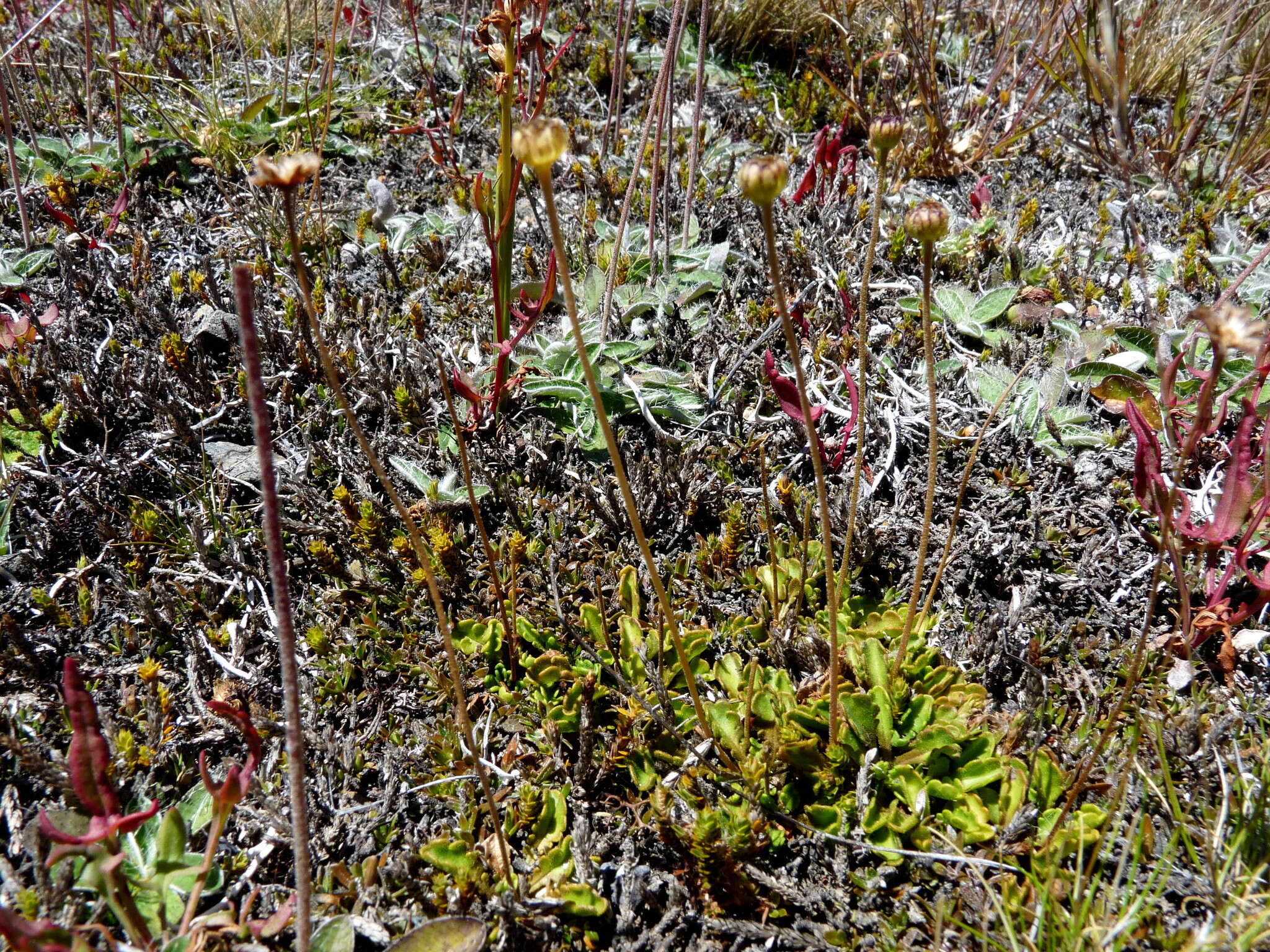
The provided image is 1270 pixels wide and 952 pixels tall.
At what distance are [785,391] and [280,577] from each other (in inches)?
51.8

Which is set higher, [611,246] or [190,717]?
→ [611,246]

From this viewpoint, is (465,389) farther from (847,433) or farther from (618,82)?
(618,82)

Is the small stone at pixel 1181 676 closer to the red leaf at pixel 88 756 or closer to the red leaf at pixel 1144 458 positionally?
the red leaf at pixel 1144 458

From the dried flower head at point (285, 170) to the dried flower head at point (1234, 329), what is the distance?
3.52 ft

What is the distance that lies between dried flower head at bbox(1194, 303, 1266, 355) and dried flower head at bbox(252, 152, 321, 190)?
1072 millimetres

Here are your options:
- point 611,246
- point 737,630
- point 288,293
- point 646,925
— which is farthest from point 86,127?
point 646,925

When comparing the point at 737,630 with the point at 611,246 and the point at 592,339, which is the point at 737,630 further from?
the point at 611,246

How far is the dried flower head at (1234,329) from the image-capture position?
3.08 feet

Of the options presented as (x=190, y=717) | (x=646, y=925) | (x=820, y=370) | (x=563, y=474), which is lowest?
(x=646, y=925)

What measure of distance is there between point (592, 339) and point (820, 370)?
66cm

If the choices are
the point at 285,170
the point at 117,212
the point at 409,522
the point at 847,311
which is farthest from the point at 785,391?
the point at 117,212

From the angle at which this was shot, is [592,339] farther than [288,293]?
No

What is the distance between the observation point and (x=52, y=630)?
70.7 inches

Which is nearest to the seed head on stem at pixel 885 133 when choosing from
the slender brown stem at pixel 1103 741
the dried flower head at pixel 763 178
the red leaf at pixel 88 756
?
the dried flower head at pixel 763 178
